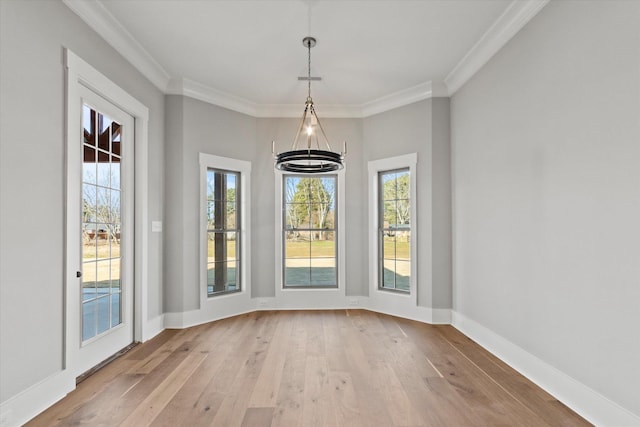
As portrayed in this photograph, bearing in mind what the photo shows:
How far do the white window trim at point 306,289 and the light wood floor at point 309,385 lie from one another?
1.20 m

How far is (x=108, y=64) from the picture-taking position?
3.44 metres

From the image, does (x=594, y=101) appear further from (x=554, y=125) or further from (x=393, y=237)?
(x=393, y=237)

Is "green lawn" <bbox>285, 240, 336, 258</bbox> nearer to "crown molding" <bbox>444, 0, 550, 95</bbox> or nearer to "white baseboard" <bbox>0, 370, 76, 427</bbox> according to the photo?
"crown molding" <bbox>444, 0, 550, 95</bbox>

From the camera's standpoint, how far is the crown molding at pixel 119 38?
2.98m

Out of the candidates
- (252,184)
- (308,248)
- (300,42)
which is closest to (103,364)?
(252,184)

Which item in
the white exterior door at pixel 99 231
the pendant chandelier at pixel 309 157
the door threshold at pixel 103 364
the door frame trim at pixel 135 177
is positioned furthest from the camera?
the pendant chandelier at pixel 309 157

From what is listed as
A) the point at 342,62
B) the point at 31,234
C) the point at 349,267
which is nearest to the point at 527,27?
the point at 342,62

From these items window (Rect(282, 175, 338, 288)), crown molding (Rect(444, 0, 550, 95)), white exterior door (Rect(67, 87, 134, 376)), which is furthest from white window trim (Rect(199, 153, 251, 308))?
crown molding (Rect(444, 0, 550, 95))

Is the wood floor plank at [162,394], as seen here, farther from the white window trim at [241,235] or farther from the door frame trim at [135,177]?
the white window trim at [241,235]

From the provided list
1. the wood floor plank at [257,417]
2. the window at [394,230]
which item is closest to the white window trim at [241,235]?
the window at [394,230]

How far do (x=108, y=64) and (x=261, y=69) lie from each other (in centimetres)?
160

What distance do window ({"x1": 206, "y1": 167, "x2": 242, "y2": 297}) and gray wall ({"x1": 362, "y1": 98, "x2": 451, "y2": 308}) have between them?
2549mm

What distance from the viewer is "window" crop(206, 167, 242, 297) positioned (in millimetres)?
5082

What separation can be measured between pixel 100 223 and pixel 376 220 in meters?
3.53
